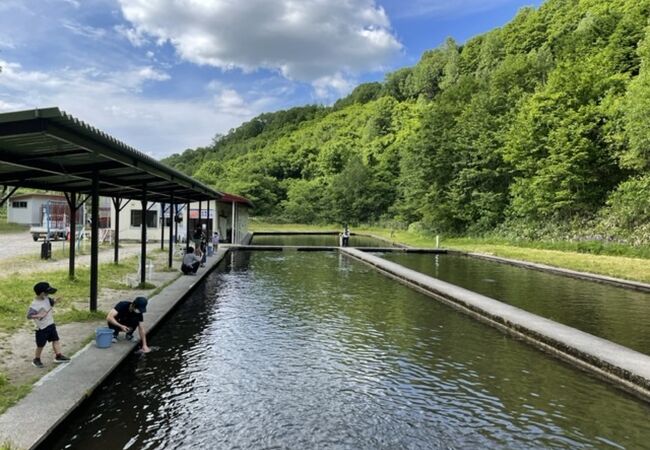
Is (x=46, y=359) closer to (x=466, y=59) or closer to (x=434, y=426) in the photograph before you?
(x=434, y=426)

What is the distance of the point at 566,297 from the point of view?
1395 cm

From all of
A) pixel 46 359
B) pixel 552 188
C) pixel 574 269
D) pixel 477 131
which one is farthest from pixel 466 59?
pixel 46 359

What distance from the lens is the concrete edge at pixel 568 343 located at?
6910mm

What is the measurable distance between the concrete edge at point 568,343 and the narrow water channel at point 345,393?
0.32 m

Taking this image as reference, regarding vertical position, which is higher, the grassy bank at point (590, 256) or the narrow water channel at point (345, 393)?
the grassy bank at point (590, 256)

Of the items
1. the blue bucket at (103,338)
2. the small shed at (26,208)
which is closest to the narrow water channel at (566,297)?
the blue bucket at (103,338)

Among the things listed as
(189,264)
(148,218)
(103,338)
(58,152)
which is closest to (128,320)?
(103,338)

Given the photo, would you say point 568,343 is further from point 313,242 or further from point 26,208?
point 26,208

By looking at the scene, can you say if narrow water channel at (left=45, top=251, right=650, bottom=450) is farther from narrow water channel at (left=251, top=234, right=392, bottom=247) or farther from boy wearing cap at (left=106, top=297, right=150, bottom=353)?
narrow water channel at (left=251, top=234, right=392, bottom=247)

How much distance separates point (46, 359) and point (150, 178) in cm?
668

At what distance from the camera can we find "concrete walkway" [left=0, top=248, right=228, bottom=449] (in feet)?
14.4

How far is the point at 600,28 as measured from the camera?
44094 millimetres

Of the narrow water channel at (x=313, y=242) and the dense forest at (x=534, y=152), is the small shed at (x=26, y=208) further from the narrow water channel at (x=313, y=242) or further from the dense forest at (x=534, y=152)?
the dense forest at (x=534, y=152)

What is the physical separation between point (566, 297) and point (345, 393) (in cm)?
1038
